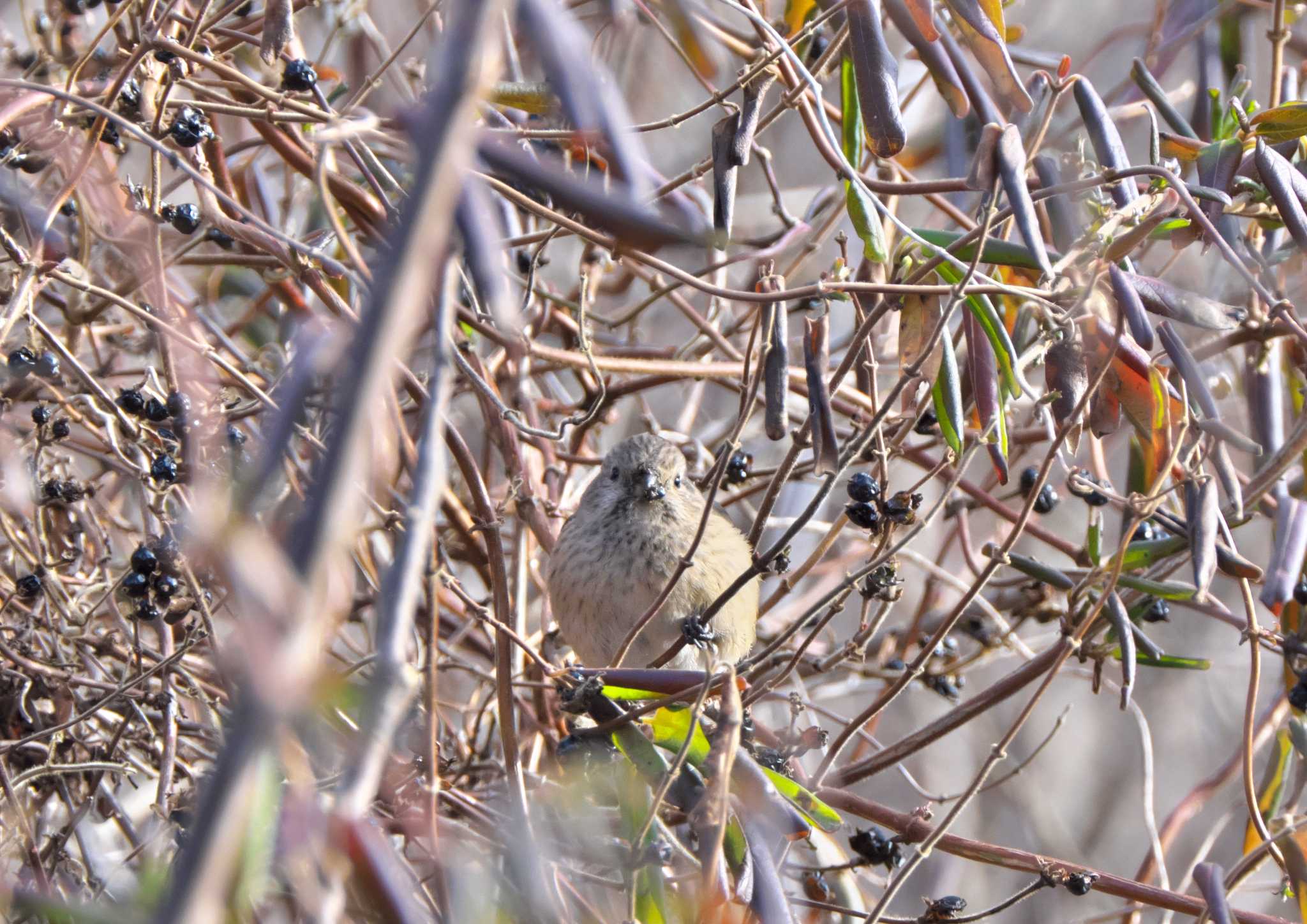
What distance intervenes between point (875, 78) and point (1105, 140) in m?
0.43

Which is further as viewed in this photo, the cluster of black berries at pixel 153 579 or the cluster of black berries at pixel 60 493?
the cluster of black berries at pixel 60 493

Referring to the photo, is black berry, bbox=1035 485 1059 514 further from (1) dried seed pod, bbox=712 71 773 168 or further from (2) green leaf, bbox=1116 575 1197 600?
(1) dried seed pod, bbox=712 71 773 168

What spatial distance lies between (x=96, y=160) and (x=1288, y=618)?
2.51 meters

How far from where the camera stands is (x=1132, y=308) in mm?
1870

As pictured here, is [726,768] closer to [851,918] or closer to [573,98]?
[573,98]

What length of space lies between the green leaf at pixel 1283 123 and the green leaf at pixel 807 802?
1.40 m

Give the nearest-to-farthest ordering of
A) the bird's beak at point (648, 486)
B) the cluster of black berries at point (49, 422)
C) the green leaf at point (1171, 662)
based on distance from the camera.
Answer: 1. the cluster of black berries at point (49, 422)
2. the green leaf at point (1171, 662)
3. the bird's beak at point (648, 486)

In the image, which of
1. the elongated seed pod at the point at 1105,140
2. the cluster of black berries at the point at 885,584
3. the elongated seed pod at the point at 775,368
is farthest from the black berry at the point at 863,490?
the elongated seed pod at the point at 1105,140

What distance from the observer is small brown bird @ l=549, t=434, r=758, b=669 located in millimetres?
3102

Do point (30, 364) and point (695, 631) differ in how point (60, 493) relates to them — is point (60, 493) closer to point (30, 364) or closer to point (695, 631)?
point (30, 364)

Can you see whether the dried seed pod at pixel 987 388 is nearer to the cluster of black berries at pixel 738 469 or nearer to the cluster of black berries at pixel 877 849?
the cluster of black berries at pixel 877 849

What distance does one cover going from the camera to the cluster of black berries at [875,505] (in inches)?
81.9

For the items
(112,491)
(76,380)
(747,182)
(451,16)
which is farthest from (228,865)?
(747,182)

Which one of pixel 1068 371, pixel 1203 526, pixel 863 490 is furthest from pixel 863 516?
pixel 1203 526
